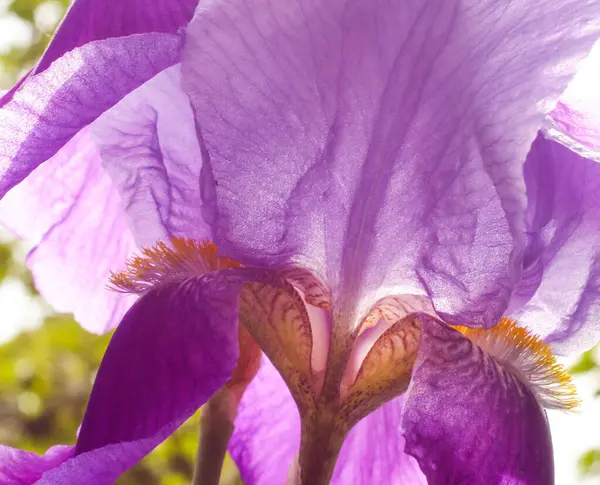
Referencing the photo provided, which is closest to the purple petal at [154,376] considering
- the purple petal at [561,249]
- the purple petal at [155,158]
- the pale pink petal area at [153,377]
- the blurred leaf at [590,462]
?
the pale pink petal area at [153,377]

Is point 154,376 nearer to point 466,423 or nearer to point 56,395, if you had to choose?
point 466,423

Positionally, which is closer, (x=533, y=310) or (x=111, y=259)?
(x=533, y=310)

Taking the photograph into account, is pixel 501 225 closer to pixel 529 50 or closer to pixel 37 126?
pixel 529 50

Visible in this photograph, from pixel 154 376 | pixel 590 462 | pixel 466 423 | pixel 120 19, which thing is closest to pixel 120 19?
pixel 120 19

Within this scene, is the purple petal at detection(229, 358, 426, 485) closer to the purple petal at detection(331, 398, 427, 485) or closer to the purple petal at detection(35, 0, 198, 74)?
the purple petal at detection(331, 398, 427, 485)

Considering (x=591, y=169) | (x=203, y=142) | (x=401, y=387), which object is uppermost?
(x=203, y=142)

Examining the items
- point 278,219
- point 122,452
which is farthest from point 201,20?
point 122,452

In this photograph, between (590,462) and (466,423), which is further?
(590,462)
